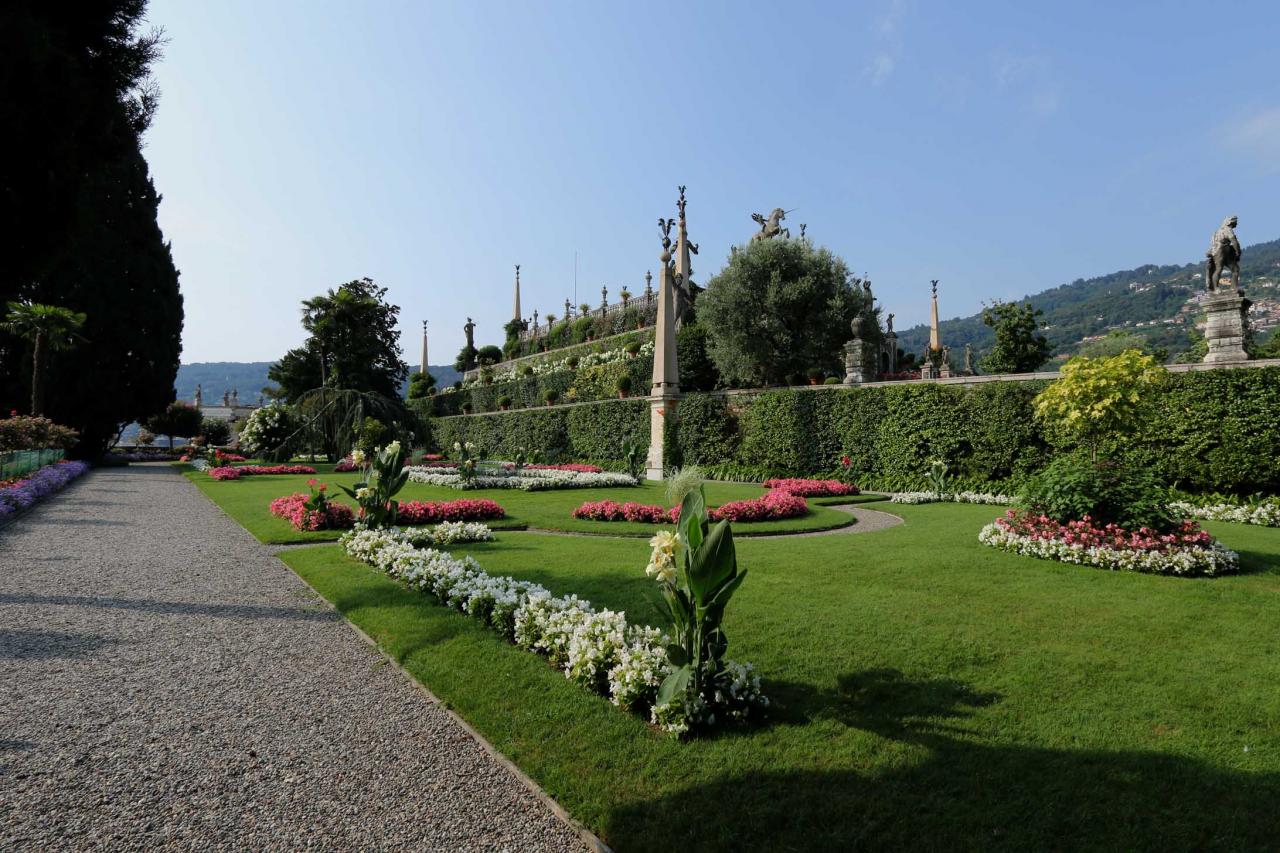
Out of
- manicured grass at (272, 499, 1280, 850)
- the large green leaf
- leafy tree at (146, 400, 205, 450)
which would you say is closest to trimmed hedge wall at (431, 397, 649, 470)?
manicured grass at (272, 499, 1280, 850)

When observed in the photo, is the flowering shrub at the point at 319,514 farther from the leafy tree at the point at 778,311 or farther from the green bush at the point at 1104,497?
the leafy tree at the point at 778,311

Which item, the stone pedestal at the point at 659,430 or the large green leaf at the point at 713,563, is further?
the stone pedestal at the point at 659,430

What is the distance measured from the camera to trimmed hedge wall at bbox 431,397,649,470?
985 inches

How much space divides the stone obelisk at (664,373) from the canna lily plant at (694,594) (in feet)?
56.5

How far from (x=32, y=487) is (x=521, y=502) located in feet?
36.5

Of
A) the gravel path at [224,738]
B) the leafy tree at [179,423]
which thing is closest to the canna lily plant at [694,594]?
the gravel path at [224,738]

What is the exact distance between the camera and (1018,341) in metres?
38.6

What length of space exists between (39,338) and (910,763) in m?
35.3

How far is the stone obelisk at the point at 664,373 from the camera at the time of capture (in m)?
Result: 20.8

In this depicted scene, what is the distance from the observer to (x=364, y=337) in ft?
147

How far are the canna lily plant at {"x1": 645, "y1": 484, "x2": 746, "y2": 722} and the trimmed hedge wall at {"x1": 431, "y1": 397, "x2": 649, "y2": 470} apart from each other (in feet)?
66.4

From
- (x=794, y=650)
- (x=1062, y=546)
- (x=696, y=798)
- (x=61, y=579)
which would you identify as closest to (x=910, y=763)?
(x=696, y=798)

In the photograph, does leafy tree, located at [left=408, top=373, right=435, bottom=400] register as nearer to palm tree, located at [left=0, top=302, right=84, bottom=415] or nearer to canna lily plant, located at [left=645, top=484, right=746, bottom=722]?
palm tree, located at [left=0, top=302, right=84, bottom=415]

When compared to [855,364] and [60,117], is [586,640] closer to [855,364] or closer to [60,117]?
[60,117]
